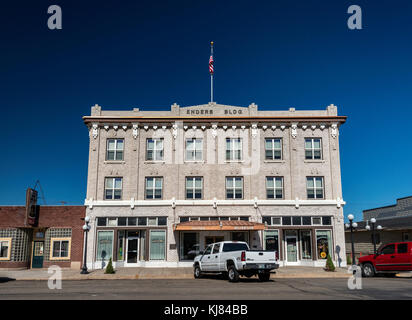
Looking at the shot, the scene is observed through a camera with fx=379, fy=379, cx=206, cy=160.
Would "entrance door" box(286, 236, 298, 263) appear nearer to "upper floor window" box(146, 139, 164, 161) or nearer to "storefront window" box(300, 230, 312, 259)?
"storefront window" box(300, 230, 312, 259)

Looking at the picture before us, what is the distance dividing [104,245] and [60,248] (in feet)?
10.4

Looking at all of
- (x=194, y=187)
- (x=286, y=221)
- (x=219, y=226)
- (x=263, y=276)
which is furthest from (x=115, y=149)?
(x=263, y=276)

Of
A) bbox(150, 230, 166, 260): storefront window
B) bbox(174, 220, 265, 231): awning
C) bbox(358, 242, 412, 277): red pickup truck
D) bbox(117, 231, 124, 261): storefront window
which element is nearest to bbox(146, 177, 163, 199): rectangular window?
bbox(150, 230, 166, 260): storefront window

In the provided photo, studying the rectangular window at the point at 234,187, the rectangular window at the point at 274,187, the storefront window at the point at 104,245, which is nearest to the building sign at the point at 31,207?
the storefront window at the point at 104,245

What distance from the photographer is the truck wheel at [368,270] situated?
2110cm

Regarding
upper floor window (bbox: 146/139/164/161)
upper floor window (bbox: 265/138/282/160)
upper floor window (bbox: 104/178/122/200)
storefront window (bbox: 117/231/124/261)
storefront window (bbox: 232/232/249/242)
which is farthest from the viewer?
upper floor window (bbox: 265/138/282/160)

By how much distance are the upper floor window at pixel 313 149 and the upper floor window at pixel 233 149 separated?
513 cm

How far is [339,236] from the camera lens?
27.7 metres

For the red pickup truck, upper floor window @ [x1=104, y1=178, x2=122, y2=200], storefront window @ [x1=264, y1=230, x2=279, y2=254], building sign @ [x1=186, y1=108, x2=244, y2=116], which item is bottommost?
the red pickup truck

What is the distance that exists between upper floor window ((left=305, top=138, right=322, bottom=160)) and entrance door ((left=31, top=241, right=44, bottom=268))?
2087 centimetres

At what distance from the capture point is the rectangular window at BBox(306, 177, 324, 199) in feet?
93.5
